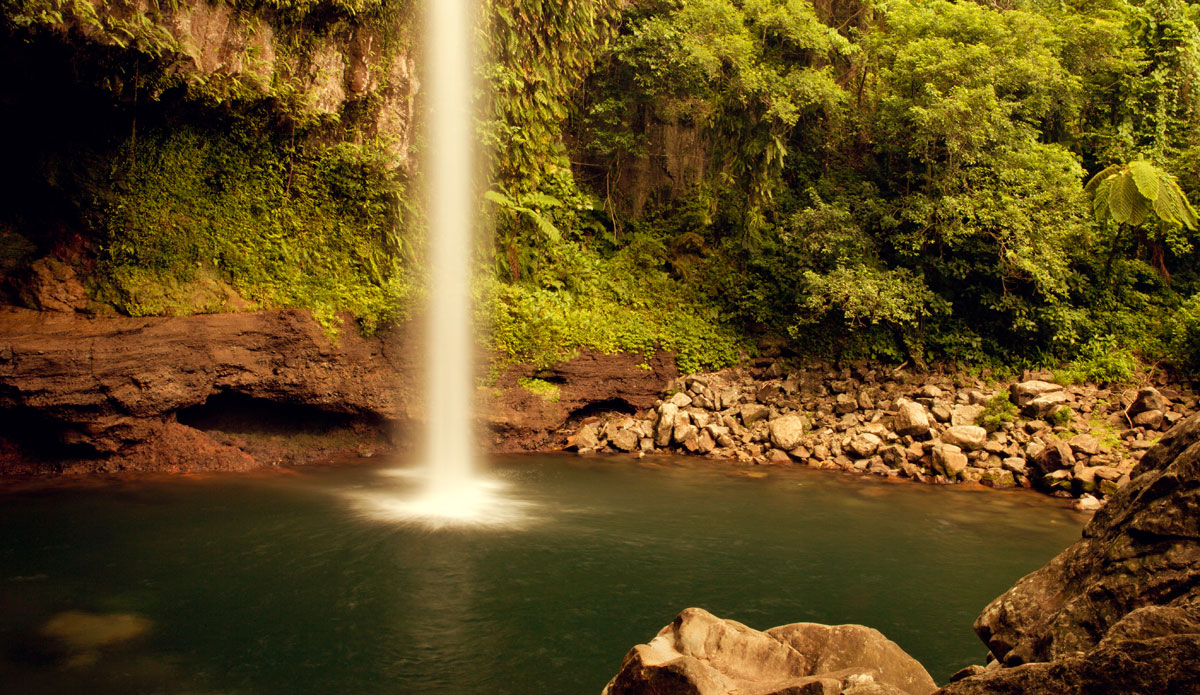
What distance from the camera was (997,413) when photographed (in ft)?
45.3

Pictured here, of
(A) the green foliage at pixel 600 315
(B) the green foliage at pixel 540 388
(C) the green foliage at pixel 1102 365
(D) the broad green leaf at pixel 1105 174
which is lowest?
(B) the green foliage at pixel 540 388

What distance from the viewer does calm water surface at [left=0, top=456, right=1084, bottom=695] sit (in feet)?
18.0

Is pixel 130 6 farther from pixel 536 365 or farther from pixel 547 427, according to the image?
pixel 547 427

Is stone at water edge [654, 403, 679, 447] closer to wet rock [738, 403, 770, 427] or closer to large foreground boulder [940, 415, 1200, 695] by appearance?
wet rock [738, 403, 770, 427]

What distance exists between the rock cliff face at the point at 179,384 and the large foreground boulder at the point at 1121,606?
11742mm

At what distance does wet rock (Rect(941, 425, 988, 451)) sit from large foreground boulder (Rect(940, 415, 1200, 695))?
9.63 m

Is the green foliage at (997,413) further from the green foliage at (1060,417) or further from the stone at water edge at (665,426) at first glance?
the stone at water edge at (665,426)

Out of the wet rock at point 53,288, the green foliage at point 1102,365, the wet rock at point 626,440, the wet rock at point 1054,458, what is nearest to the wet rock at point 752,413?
the wet rock at point 626,440

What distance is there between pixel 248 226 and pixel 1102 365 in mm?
17304

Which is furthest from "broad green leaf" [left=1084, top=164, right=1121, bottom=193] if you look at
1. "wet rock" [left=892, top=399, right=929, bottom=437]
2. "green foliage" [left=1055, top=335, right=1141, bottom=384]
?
"wet rock" [left=892, top=399, right=929, bottom=437]

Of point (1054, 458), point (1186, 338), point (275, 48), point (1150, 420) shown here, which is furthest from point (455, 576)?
point (1186, 338)

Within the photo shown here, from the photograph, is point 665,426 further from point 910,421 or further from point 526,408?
point 910,421

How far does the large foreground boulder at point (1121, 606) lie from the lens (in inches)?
89.3

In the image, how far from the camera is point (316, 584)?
7059 mm
